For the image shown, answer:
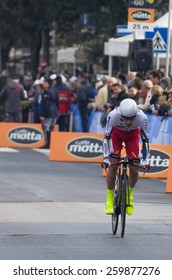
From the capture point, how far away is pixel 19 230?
13234 millimetres

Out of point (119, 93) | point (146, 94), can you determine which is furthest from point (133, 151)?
point (146, 94)

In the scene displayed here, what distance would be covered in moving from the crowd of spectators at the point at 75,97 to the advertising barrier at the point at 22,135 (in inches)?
13.9

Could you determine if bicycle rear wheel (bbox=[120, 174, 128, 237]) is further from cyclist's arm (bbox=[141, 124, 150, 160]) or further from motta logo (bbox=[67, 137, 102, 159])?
motta logo (bbox=[67, 137, 102, 159])

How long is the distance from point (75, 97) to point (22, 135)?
467 centimetres

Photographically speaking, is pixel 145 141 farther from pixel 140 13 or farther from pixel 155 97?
pixel 140 13

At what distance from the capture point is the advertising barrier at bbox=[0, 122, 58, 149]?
29922mm

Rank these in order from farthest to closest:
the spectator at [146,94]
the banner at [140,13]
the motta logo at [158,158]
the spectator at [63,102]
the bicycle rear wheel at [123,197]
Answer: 1. the spectator at [63,102]
2. the banner at [140,13]
3. the spectator at [146,94]
4. the motta logo at [158,158]
5. the bicycle rear wheel at [123,197]

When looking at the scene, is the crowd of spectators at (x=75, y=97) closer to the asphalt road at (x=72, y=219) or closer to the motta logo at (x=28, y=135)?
the motta logo at (x=28, y=135)

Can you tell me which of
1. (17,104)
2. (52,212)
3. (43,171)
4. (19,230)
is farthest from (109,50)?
(19,230)

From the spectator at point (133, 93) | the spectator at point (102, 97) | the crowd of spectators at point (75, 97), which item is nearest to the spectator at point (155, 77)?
the crowd of spectators at point (75, 97)

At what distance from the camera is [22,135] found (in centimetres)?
2997

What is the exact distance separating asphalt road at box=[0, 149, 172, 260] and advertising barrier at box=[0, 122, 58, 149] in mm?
6891

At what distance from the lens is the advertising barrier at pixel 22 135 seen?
29.9 m
